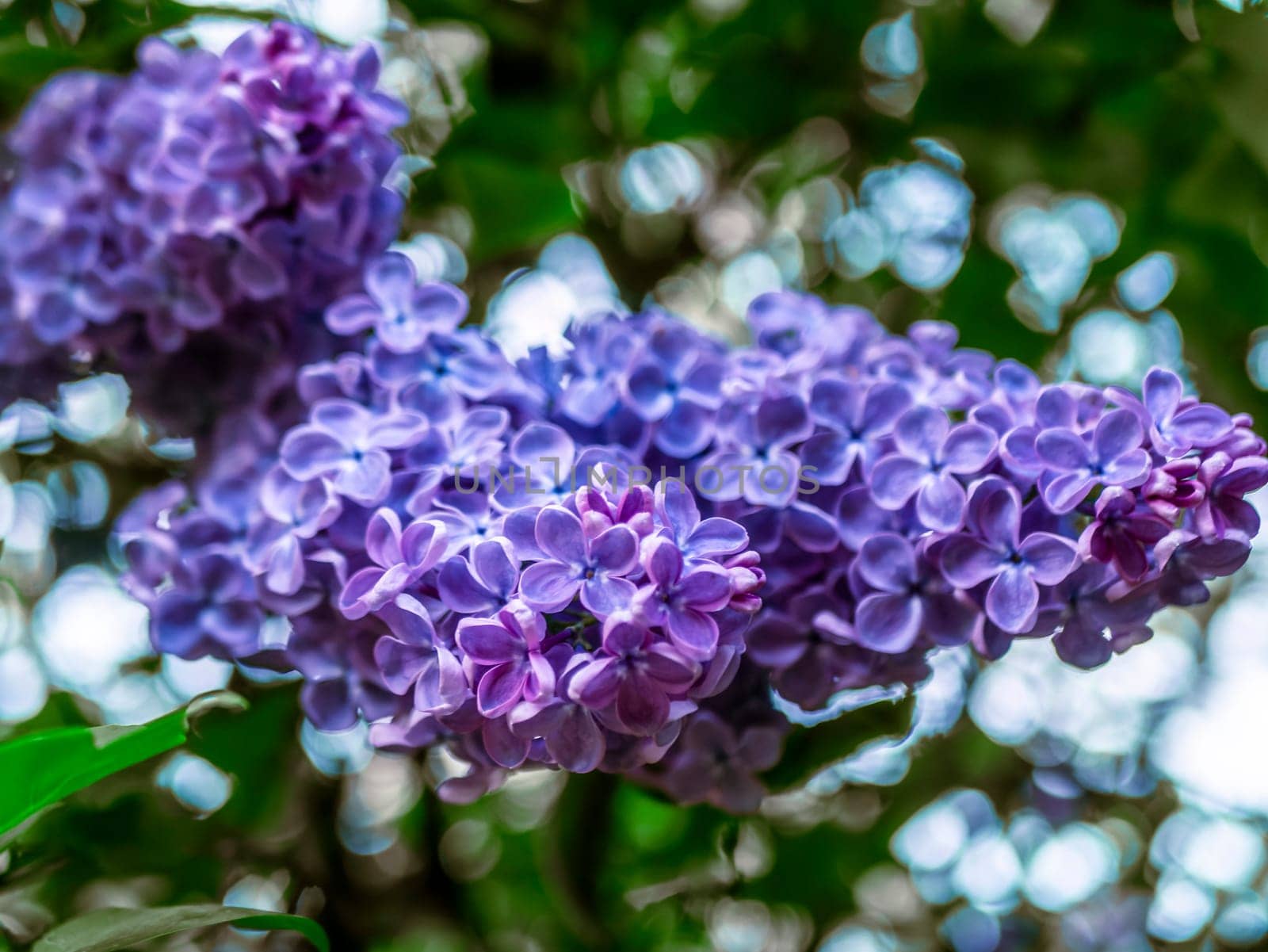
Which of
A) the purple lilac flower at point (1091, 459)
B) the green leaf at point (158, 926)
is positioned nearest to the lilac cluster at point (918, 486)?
Result: the purple lilac flower at point (1091, 459)

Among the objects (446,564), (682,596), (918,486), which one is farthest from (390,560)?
(918,486)

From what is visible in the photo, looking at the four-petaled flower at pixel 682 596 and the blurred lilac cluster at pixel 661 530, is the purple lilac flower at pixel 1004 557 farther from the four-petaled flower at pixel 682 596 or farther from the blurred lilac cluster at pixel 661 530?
the four-petaled flower at pixel 682 596

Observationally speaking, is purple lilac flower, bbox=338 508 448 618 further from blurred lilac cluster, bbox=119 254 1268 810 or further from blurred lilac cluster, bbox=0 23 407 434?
blurred lilac cluster, bbox=0 23 407 434

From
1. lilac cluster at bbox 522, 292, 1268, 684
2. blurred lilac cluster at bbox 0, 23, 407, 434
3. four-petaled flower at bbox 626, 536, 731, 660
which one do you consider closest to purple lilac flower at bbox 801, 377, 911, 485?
lilac cluster at bbox 522, 292, 1268, 684

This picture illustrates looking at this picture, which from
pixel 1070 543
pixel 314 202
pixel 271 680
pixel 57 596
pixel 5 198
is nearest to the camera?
pixel 1070 543

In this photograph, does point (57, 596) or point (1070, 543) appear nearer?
point (1070, 543)

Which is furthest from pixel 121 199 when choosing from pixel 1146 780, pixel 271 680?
pixel 1146 780

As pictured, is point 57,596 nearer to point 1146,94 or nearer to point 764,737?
point 764,737
